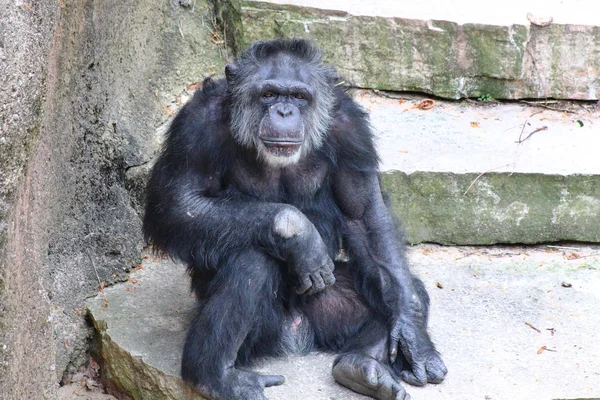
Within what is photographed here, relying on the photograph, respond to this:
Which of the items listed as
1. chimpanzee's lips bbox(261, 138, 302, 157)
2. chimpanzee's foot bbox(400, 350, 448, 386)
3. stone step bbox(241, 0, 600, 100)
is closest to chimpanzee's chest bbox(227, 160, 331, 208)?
chimpanzee's lips bbox(261, 138, 302, 157)

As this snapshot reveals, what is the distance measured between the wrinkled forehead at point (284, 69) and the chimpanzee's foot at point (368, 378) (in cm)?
165

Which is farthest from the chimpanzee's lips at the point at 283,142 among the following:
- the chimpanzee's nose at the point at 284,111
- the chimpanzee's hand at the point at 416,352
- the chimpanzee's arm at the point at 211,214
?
the chimpanzee's hand at the point at 416,352

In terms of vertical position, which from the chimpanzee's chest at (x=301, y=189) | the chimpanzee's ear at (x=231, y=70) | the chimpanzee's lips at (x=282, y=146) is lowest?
the chimpanzee's chest at (x=301, y=189)

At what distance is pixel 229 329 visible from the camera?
5027mm

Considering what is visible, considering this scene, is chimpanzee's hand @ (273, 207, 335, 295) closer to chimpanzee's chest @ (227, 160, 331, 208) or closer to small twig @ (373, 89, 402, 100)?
chimpanzee's chest @ (227, 160, 331, 208)

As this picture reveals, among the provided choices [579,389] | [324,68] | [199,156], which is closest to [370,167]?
[324,68]

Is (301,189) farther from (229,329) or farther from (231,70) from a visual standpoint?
(229,329)

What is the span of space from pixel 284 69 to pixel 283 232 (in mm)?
976

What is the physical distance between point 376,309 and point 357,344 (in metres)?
0.26

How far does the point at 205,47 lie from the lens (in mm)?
7660

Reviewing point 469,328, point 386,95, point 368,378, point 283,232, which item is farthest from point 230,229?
point 386,95

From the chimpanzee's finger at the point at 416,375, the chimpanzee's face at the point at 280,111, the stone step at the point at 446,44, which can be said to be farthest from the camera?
the stone step at the point at 446,44

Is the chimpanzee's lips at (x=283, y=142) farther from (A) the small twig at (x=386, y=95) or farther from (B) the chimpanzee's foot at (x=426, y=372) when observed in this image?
(A) the small twig at (x=386, y=95)

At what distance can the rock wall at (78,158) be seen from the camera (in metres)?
4.26
